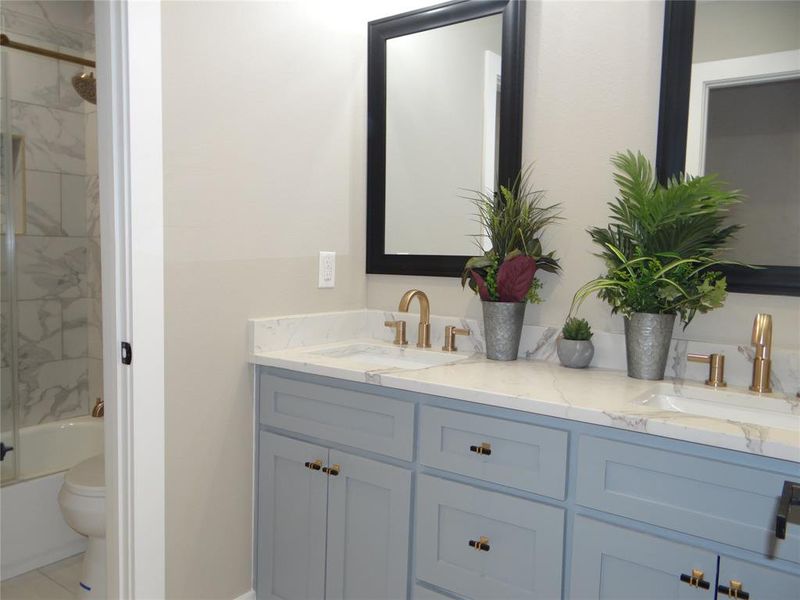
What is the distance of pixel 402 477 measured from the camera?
5.00 ft

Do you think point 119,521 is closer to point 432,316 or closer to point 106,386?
point 106,386

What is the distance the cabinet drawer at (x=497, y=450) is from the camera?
1278mm

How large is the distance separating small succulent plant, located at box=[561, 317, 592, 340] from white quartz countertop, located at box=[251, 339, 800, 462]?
0.09 m

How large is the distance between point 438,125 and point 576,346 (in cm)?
87

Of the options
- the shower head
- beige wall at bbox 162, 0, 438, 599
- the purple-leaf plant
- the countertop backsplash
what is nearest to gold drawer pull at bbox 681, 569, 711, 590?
the countertop backsplash

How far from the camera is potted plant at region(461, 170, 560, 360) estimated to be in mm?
1734

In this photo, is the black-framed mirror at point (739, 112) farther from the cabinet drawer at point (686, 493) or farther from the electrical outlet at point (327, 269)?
the electrical outlet at point (327, 269)

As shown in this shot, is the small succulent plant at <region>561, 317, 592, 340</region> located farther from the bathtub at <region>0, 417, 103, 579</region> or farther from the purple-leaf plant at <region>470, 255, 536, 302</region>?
the bathtub at <region>0, 417, 103, 579</region>

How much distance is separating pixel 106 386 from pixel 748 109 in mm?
1735

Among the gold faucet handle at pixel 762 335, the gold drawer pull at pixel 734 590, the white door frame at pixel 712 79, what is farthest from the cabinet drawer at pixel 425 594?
the white door frame at pixel 712 79

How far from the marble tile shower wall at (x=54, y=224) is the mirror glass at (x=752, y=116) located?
101 inches

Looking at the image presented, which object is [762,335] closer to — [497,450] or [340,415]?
[497,450]

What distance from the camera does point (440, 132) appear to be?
203cm

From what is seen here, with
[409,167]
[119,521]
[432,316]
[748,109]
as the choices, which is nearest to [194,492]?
[119,521]
